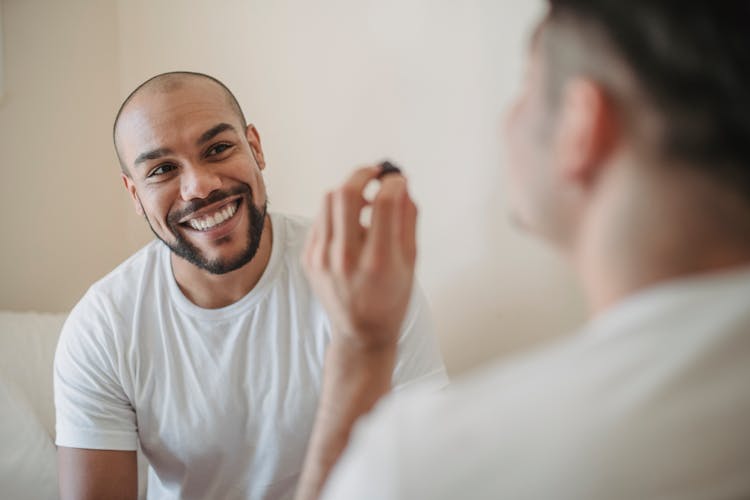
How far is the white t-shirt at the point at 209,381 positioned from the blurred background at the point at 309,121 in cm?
26

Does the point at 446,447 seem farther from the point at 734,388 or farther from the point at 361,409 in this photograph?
the point at 361,409

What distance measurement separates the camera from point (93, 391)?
1.24 meters

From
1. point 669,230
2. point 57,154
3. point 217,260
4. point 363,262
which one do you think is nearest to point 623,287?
point 669,230

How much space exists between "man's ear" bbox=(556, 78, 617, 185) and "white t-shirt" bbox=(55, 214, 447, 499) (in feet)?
2.47

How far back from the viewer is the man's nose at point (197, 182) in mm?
1256

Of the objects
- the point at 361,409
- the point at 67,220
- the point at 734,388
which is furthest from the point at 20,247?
the point at 734,388

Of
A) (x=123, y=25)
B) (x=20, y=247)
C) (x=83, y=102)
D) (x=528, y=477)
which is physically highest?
(x=123, y=25)

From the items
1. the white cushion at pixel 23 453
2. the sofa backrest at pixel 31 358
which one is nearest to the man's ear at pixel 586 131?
the white cushion at pixel 23 453

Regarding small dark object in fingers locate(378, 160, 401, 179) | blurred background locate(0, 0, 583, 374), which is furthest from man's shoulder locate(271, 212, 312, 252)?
small dark object in fingers locate(378, 160, 401, 179)

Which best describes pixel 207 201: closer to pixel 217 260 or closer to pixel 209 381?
pixel 217 260

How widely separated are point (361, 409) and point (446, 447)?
1.05 ft

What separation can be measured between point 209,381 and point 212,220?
299 millimetres

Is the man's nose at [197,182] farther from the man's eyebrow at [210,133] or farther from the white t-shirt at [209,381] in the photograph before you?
the white t-shirt at [209,381]

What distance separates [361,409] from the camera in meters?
0.73
